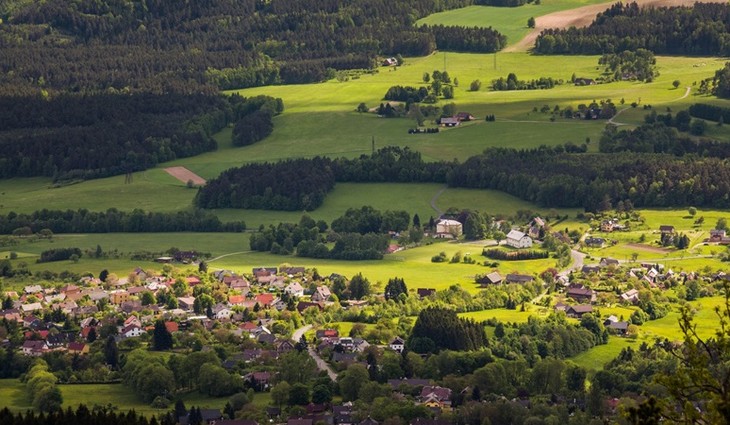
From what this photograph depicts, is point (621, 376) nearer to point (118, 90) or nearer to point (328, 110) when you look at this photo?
point (328, 110)

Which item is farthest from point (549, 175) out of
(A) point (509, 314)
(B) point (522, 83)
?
(B) point (522, 83)

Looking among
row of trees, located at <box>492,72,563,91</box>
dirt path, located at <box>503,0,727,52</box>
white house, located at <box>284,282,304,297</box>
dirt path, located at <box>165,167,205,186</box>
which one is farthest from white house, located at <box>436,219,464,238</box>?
dirt path, located at <box>503,0,727,52</box>

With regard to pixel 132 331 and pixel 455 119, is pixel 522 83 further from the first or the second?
pixel 132 331

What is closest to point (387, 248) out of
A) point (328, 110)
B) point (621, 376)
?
point (621, 376)

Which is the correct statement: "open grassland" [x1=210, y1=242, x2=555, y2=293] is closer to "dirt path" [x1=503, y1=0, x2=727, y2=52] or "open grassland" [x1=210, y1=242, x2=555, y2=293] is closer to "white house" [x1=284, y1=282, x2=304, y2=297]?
"white house" [x1=284, y1=282, x2=304, y2=297]

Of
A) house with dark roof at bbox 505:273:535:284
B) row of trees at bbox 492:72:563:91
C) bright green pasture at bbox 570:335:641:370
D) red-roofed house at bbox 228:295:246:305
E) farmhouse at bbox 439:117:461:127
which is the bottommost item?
bright green pasture at bbox 570:335:641:370
